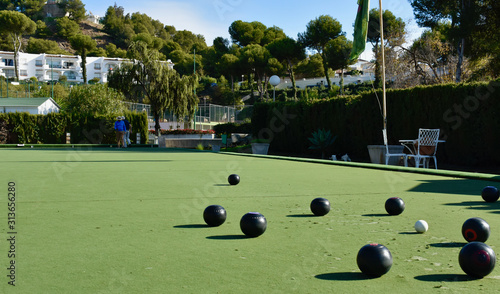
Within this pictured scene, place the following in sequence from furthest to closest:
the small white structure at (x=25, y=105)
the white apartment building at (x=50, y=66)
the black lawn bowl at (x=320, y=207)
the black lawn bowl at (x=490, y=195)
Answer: the white apartment building at (x=50, y=66) → the small white structure at (x=25, y=105) → the black lawn bowl at (x=490, y=195) → the black lawn bowl at (x=320, y=207)

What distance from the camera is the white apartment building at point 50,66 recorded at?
11344 cm

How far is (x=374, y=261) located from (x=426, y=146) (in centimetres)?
1015

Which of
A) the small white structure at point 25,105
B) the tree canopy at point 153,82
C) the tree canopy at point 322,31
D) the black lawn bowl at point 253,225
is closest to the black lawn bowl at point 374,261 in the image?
the black lawn bowl at point 253,225

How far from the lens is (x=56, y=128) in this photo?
30984mm

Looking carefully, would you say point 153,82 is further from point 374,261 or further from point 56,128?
point 374,261

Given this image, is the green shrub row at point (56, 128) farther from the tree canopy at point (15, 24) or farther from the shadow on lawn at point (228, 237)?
the tree canopy at point (15, 24)

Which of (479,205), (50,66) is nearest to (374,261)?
(479,205)

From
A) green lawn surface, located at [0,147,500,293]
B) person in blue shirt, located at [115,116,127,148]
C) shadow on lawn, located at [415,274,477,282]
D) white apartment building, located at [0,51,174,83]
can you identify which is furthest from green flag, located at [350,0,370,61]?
white apartment building, located at [0,51,174,83]

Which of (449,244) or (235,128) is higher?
(235,128)

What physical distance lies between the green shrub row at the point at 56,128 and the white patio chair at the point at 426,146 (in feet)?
78.7

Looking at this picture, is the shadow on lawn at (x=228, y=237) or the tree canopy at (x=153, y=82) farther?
the tree canopy at (x=153, y=82)

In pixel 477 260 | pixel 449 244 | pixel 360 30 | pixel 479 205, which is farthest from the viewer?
pixel 360 30

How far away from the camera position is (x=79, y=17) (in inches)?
6594

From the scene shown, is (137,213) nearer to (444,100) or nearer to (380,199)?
(380,199)
